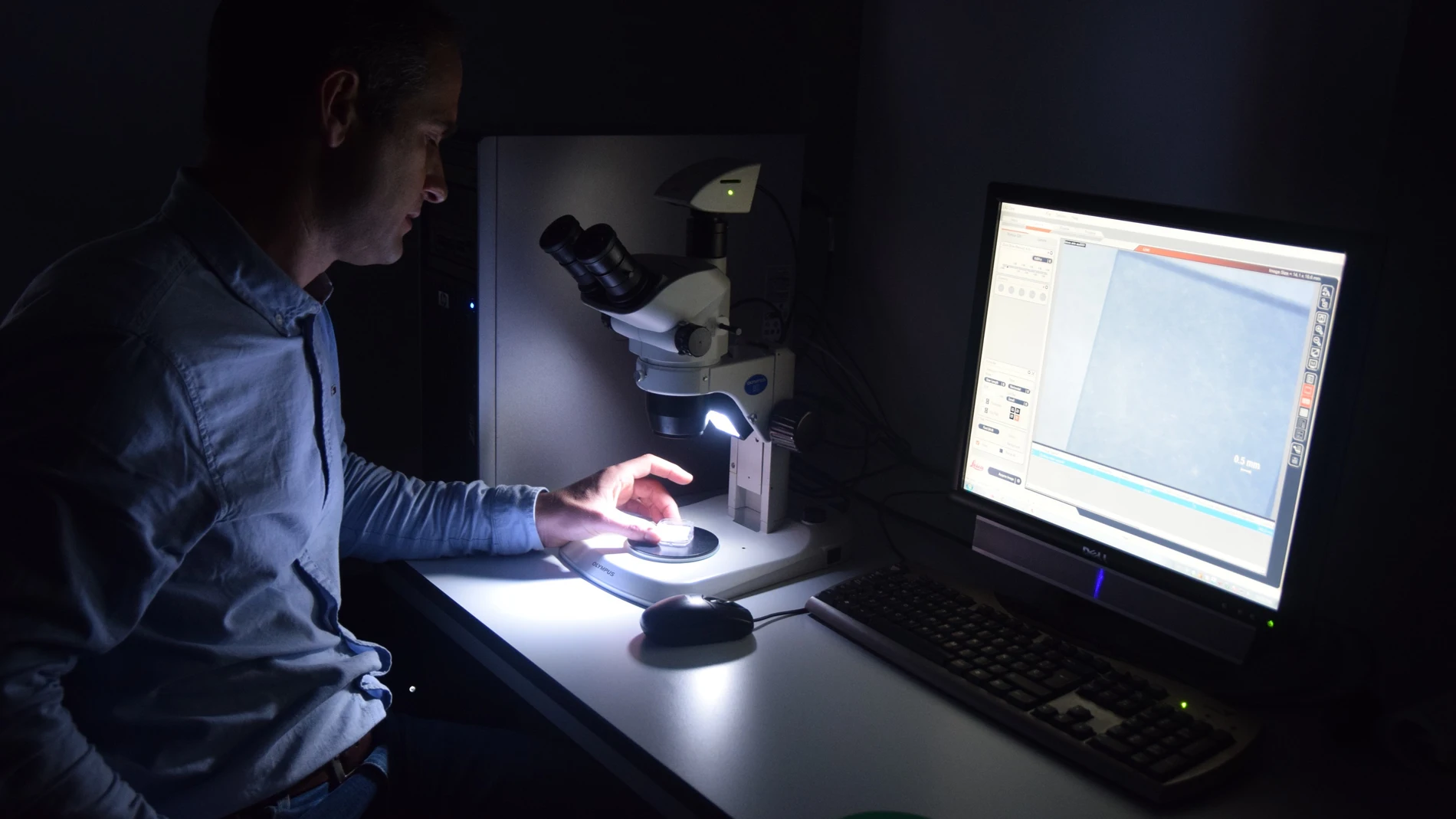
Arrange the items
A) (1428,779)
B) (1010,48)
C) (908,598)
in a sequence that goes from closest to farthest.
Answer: (1428,779) → (908,598) → (1010,48)

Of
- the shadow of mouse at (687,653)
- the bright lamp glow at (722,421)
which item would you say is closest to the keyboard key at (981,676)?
the shadow of mouse at (687,653)

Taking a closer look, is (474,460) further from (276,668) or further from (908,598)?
(908,598)

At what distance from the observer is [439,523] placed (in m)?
1.39

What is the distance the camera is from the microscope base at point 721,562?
51.3 inches

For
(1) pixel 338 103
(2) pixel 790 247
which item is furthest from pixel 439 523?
(2) pixel 790 247

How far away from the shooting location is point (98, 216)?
1.39 meters

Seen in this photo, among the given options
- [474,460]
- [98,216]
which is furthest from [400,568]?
[98,216]

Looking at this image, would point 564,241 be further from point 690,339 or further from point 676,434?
point 676,434

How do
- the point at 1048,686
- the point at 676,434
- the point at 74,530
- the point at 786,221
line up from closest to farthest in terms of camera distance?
1. the point at 74,530
2. the point at 1048,686
3. the point at 676,434
4. the point at 786,221

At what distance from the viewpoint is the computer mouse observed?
3.93 feet

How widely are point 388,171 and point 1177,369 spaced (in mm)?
812

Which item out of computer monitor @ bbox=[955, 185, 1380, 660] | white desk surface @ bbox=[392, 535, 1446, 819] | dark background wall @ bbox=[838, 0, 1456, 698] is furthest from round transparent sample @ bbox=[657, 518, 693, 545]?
dark background wall @ bbox=[838, 0, 1456, 698]

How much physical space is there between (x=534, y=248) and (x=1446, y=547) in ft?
3.51

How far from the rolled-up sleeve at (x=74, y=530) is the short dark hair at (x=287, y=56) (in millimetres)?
259
